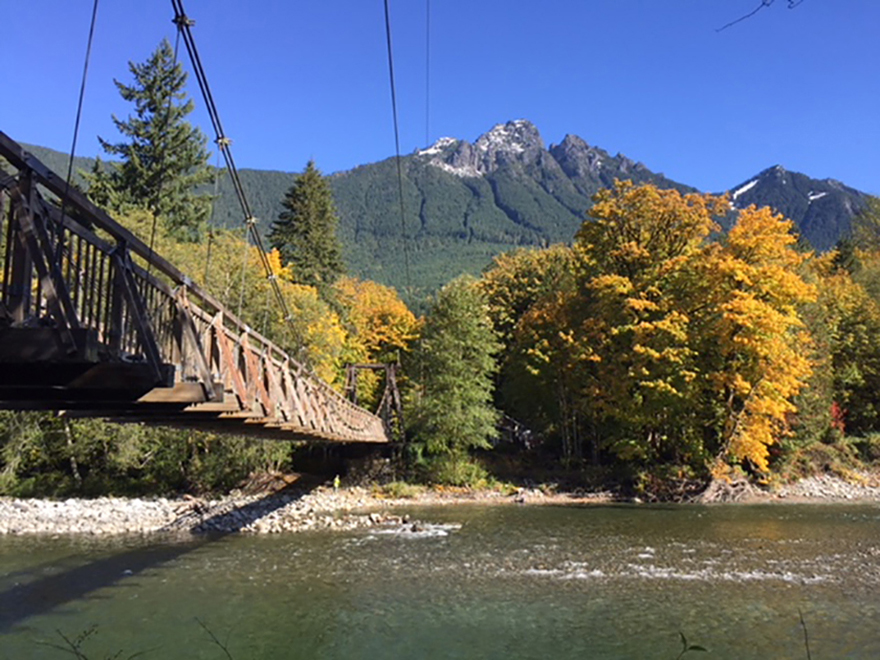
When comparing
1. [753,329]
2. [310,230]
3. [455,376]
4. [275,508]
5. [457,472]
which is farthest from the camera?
[310,230]

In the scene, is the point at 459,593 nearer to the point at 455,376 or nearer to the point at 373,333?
the point at 455,376

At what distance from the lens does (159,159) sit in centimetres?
3198

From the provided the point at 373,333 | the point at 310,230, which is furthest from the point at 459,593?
the point at 310,230

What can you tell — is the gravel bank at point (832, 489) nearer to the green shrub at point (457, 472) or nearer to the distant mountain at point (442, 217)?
the green shrub at point (457, 472)

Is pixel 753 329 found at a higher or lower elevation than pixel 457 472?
higher

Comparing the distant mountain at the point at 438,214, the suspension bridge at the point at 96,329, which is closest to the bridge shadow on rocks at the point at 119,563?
the suspension bridge at the point at 96,329

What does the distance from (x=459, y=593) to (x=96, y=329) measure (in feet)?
23.6

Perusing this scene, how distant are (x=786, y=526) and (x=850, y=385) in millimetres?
15032

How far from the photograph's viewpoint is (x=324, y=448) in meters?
26.4

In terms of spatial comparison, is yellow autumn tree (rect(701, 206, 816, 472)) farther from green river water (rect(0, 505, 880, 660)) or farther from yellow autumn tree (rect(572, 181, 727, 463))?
green river water (rect(0, 505, 880, 660))

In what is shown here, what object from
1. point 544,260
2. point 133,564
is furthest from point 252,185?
point 133,564

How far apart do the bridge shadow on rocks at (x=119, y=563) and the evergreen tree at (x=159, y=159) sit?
51.4ft

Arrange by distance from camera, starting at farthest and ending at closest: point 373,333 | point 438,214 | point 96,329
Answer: point 438,214, point 373,333, point 96,329

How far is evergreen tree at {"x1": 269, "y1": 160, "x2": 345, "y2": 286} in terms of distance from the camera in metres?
35.5
